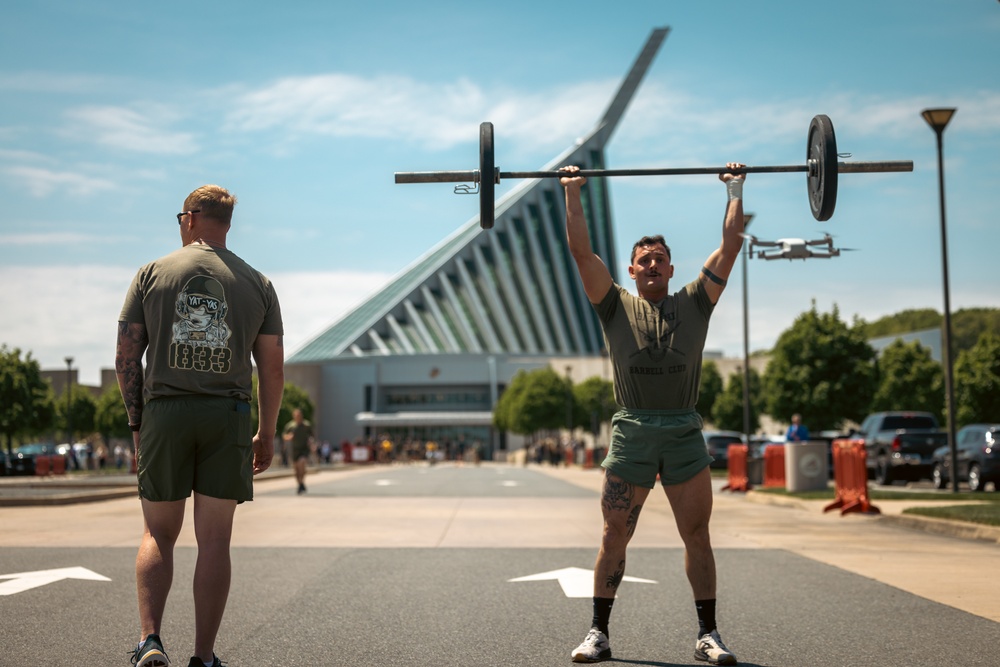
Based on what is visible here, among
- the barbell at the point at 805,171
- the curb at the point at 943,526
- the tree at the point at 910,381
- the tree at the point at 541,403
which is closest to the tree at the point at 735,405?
the tree at the point at 910,381

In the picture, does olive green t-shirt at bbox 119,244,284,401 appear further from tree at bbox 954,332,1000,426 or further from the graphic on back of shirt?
tree at bbox 954,332,1000,426

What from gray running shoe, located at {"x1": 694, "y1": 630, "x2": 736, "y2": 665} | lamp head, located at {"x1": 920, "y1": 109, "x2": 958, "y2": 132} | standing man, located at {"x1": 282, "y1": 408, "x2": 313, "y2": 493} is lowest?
gray running shoe, located at {"x1": 694, "y1": 630, "x2": 736, "y2": 665}

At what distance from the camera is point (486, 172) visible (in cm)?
721

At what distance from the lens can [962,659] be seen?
5.74 meters

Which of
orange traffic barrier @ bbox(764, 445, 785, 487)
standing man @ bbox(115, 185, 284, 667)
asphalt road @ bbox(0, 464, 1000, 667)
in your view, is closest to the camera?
standing man @ bbox(115, 185, 284, 667)

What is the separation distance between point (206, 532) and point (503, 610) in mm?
3200

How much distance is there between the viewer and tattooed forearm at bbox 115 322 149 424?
4852 mm

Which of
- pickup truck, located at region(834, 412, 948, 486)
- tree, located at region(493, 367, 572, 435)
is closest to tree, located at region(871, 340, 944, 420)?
tree, located at region(493, 367, 572, 435)

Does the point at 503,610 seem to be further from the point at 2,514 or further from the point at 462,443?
the point at 462,443

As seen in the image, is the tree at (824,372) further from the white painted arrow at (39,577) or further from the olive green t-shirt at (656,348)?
the olive green t-shirt at (656,348)

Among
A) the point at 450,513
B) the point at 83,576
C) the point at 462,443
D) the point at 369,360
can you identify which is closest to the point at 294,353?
the point at 369,360

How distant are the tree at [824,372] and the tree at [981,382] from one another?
14.9 ft

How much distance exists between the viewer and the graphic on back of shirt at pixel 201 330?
4762 mm

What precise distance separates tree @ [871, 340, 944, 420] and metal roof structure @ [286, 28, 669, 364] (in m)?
52.4
